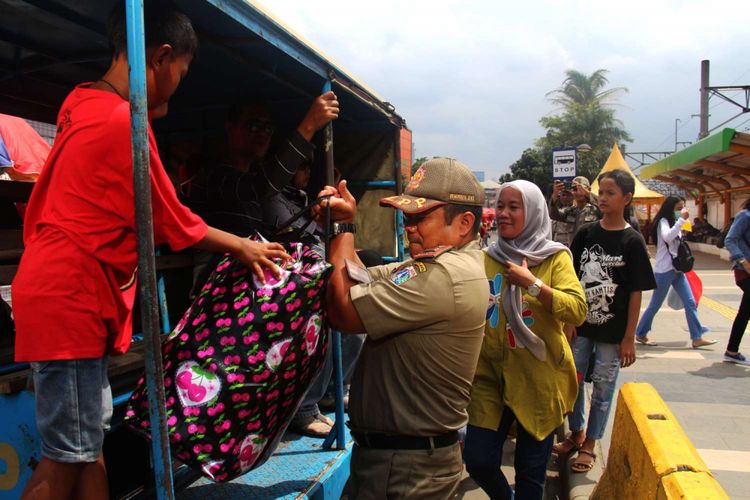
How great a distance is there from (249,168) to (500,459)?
1.96 metres

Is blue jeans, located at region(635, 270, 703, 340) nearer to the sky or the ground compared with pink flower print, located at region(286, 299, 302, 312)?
nearer to the ground

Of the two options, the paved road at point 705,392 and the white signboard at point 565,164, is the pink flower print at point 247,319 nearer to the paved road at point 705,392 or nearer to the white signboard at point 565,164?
the paved road at point 705,392

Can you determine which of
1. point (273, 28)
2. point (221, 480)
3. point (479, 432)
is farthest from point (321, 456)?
point (273, 28)

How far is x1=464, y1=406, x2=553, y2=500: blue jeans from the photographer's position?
8.29 feet

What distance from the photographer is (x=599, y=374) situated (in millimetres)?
3541

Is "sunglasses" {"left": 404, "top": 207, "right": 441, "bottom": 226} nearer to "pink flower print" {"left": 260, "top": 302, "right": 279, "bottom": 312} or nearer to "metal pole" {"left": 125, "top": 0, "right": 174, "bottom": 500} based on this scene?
"pink flower print" {"left": 260, "top": 302, "right": 279, "bottom": 312}

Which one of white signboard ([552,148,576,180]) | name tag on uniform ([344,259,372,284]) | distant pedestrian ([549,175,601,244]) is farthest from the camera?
white signboard ([552,148,576,180])

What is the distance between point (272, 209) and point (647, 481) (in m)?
2.04

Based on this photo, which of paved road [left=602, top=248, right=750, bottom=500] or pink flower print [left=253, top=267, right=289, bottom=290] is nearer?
pink flower print [left=253, top=267, right=289, bottom=290]

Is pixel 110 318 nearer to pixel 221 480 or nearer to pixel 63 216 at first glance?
pixel 63 216

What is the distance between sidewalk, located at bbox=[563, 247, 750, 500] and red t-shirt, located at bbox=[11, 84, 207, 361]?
9.72ft

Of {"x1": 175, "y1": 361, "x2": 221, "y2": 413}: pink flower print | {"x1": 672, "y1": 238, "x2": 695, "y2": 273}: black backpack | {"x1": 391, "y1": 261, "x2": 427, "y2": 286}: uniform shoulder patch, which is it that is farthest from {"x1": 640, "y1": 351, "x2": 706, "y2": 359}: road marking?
{"x1": 175, "y1": 361, "x2": 221, "y2": 413}: pink flower print

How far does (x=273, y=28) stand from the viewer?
235 centimetres

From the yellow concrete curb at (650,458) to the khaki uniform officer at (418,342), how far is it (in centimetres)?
69
